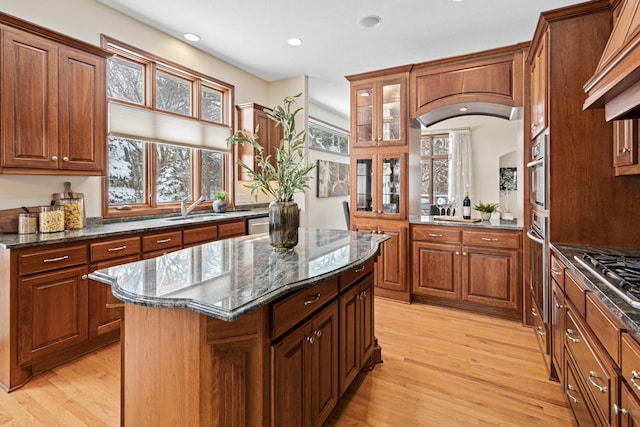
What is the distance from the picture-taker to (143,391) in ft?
4.48

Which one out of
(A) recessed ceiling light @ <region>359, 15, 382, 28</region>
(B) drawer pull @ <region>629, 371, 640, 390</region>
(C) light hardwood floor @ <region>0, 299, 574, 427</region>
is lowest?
(C) light hardwood floor @ <region>0, 299, 574, 427</region>

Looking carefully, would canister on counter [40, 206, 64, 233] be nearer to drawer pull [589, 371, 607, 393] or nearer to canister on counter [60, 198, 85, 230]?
canister on counter [60, 198, 85, 230]

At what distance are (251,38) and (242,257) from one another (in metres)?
2.95

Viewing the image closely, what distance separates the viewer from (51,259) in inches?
93.8

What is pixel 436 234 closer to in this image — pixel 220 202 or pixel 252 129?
pixel 220 202

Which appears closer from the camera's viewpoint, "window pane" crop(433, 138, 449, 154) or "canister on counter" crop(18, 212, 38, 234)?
"canister on counter" crop(18, 212, 38, 234)

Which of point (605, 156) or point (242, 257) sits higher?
point (605, 156)

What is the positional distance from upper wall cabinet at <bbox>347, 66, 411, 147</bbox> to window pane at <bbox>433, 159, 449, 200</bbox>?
4061 millimetres

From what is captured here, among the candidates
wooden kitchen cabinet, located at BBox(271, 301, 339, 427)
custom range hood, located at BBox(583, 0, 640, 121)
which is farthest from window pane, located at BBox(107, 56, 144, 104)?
custom range hood, located at BBox(583, 0, 640, 121)

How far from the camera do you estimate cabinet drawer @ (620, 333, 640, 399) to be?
104 cm

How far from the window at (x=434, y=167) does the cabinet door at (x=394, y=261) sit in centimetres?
394

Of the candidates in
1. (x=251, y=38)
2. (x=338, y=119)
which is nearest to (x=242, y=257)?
(x=251, y=38)

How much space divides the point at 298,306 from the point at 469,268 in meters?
2.76

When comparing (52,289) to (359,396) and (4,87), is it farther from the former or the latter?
(359,396)
